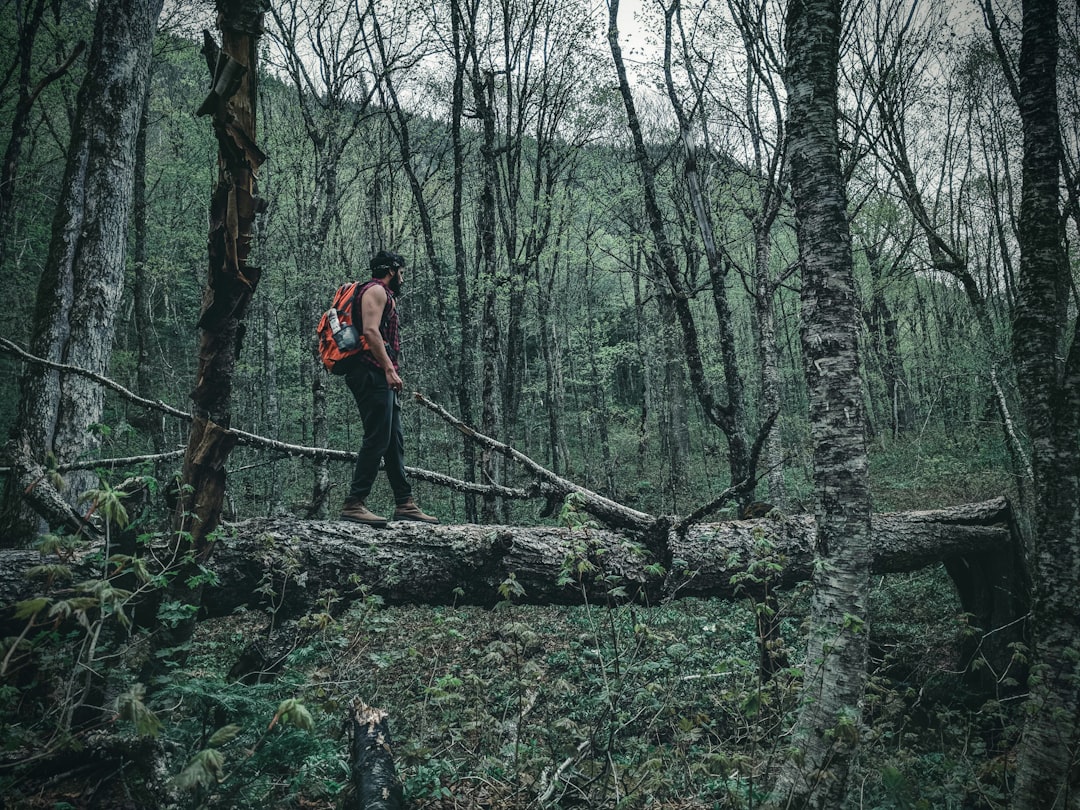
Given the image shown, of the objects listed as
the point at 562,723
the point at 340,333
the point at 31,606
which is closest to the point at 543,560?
the point at 562,723

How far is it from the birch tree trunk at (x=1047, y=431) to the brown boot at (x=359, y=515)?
4829 mm

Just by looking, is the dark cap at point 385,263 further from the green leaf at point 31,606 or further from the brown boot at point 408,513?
the green leaf at point 31,606

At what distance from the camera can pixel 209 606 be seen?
3725mm

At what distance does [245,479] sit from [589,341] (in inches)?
547

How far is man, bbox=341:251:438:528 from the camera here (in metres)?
4.59

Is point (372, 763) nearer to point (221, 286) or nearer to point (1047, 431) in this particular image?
point (221, 286)

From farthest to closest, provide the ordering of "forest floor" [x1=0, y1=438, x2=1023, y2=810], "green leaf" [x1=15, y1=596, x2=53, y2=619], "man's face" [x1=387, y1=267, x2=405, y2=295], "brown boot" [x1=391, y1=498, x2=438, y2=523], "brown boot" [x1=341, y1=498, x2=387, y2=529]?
"man's face" [x1=387, y1=267, x2=405, y2=295]
"brown boot" [x1=391, y1=498, x2=438, y2=523]
"brown boot" [x1=341, y1=498, x2=387, y2=529]
"forest floor" [x1=0, y1=438, x2=1023, y2=810]
"green leaf" [x1=15, y1=596, x2=53, y2=619]

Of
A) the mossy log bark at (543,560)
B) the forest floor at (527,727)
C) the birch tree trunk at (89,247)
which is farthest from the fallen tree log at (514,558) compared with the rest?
the birch tree trunk at (89,247)

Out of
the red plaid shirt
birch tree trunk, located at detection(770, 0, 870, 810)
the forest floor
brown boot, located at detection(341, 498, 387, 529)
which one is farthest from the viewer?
the red plaid shirt

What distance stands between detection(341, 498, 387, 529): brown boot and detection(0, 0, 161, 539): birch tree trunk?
2327 mm

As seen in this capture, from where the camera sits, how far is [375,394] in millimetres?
4672

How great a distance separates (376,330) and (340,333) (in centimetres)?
35

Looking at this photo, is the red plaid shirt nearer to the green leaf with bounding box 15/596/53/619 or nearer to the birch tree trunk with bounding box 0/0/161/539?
the birch tree trunk with bounding box 0/0/161/539

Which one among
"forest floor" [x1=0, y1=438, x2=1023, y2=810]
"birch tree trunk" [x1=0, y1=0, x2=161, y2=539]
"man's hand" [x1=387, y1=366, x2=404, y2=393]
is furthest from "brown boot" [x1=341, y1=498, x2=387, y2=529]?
"birch tree trunk" [x1=0, y1=0, x2=161, y2=539]
